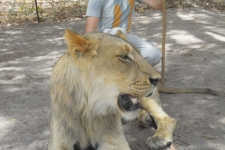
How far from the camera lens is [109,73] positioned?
2.29m

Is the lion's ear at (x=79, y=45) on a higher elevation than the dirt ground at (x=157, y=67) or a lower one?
higher

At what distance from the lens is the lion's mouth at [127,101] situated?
92.4 inches

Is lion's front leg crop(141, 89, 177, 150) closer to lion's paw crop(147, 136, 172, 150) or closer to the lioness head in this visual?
lion's paw crop(147, 136, 172, 150)

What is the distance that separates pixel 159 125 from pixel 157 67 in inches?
91.2

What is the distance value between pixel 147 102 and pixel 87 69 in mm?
1277

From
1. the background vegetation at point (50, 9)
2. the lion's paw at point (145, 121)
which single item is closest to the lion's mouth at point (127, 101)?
the lion's paw at point (145, 121)

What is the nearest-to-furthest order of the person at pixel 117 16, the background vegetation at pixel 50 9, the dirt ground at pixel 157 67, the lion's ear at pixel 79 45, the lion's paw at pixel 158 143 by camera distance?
the lion's ear at pixel 79 45, the lion's paw at pixel 158 143, the dirt ground at pixel 157 67, the person at pixel 117 16, the background vegetation at pixel 50 9

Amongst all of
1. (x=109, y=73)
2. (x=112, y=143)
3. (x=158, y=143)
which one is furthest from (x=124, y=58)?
(x=158, y=143)

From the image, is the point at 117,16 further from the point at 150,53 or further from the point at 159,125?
the point at 159,125

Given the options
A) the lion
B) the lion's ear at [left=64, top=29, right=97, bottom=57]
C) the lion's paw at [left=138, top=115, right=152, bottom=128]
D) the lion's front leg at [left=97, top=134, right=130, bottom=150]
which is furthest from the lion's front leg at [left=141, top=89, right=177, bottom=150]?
the lion's ear at [left=64, top=29, right=97, bottom=57]

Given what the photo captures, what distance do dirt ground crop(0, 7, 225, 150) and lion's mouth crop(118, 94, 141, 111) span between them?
889mm

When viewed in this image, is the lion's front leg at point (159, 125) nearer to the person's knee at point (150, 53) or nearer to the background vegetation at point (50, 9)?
the person's knee at point (150, 53)

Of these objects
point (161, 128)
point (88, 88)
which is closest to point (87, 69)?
point (88, 88)

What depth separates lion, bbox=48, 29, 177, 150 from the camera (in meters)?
2.30
